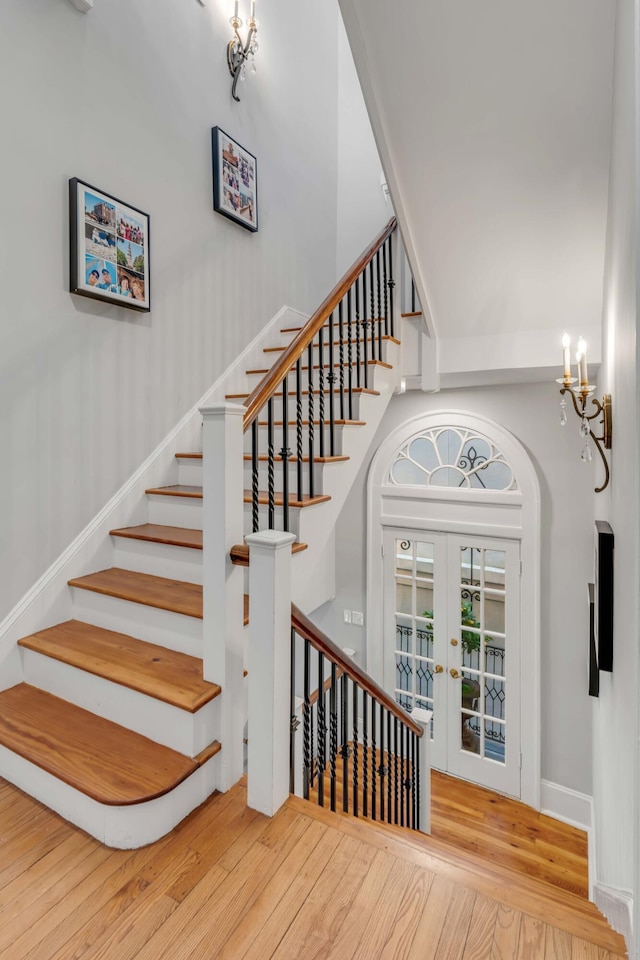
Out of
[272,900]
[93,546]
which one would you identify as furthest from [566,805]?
[93,546]

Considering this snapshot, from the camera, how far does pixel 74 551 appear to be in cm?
231

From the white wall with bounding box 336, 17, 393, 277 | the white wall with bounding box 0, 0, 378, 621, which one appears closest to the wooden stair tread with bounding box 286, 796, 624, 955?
the white wall with bounding box 0, 0, 378, 621

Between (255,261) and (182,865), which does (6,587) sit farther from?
(255,261)

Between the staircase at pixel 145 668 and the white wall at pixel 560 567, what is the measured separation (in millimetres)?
1516

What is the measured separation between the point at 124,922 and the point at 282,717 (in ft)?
2.02

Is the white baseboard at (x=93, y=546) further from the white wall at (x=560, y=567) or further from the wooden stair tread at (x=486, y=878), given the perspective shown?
the white wall at (x=560, y=567)

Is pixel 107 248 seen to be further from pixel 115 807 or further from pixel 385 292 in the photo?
pixel 115 807

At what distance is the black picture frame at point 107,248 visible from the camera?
7.38 feet

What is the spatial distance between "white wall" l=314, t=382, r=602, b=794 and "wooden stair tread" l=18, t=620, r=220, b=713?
2.74m

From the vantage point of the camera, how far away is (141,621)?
2.03 m

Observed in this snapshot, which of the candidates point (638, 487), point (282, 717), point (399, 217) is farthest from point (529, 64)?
point (282, 717)

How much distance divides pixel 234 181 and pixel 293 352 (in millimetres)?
2032

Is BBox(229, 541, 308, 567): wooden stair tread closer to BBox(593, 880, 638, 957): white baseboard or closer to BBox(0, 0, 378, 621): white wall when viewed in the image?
BBox(0, 0, 378, 621): white wall

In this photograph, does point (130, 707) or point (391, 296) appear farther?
point (391, 296)
